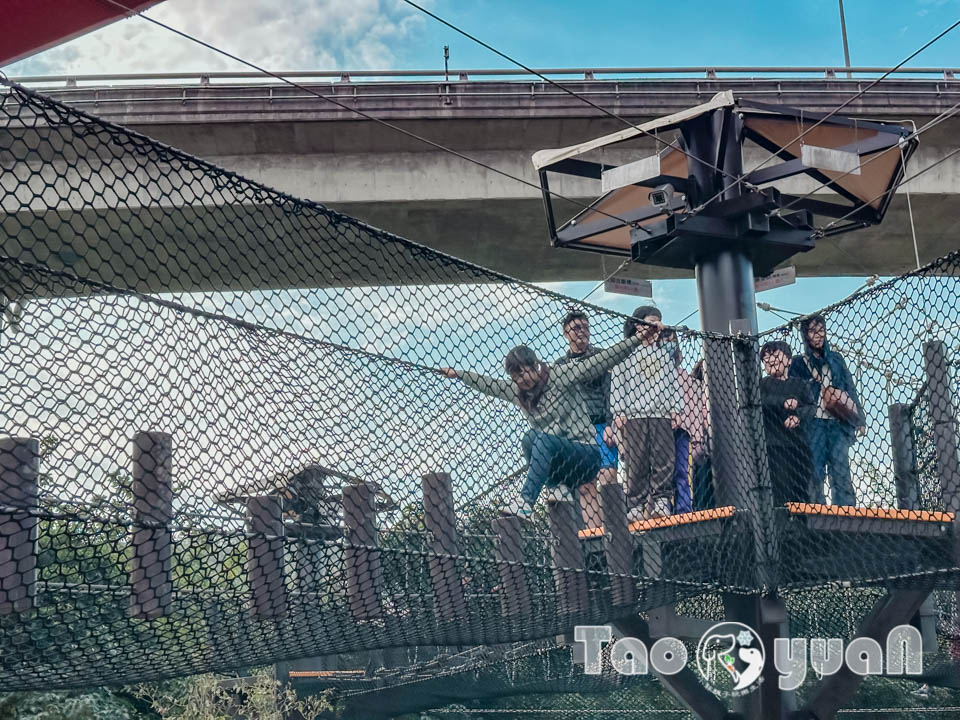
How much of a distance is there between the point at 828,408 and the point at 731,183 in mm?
1409

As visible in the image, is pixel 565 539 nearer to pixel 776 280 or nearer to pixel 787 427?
A: pixel 787 427

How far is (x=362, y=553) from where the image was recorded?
127 inches

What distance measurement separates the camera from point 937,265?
396cm

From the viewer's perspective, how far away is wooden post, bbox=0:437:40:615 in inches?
95.0

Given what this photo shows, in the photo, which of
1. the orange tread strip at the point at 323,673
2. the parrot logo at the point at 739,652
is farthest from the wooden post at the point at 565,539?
the orange tread strip at the point at 323,673

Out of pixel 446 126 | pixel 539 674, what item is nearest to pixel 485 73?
pixel 446 126

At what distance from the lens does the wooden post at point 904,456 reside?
4645 millimetres

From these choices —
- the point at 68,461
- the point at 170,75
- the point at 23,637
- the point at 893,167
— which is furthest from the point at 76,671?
the point at 170,75

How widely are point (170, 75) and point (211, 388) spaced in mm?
10731

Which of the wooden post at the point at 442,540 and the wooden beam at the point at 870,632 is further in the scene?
the wooden beam at the point at 870,632

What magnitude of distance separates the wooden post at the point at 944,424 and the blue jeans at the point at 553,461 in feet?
4.74

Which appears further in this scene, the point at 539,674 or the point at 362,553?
the point at 539,674

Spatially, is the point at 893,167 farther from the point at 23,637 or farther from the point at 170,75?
the point at 170,75

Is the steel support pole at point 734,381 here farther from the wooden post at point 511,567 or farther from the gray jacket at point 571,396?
the wooden post at point 511,567
